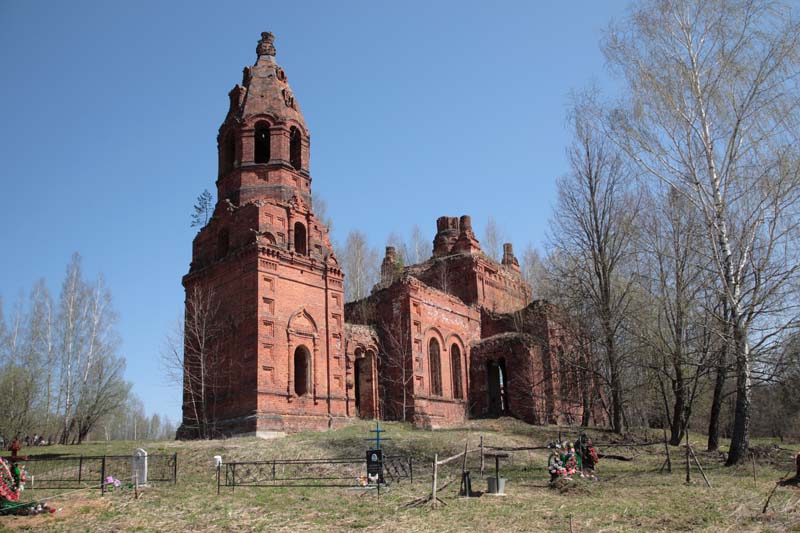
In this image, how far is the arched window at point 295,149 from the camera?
26938 mm

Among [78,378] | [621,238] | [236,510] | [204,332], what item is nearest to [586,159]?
[621,238]

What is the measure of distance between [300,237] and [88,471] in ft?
38.7

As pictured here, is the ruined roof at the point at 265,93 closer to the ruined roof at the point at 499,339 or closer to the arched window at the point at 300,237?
the arched window at the point at 300,237

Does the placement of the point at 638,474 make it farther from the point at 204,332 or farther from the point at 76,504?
the point at 204,332

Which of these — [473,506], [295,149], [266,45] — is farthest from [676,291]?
[266,45]

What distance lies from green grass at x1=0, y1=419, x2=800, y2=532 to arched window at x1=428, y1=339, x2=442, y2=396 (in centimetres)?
1352

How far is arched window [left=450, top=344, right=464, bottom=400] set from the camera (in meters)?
31.4

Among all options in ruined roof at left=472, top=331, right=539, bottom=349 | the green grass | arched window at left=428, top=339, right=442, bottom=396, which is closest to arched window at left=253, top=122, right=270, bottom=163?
arched window at left=428, top=339, right=442, bottom=396

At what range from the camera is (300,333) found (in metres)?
24.1

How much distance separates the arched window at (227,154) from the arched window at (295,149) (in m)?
2.26

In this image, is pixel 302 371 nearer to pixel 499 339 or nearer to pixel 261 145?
pixel 261 145

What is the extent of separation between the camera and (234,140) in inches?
1057

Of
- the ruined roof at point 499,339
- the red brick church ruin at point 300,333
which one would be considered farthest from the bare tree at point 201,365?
the ruined roof at point 499,339

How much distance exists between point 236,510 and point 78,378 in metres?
24.7
